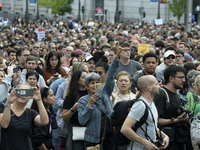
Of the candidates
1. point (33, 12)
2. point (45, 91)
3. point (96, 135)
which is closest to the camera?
point (96, 135)

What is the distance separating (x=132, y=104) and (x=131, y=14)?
5466 cm

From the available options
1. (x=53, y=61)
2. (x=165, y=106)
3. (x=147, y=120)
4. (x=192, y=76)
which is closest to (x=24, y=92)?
(x=147, y=120)

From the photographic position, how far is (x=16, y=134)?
4.81m

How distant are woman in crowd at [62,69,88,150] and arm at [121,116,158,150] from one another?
4.43 feet

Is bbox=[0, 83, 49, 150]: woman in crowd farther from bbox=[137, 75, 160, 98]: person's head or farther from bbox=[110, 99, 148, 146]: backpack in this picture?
bbox=[137, 75, 160, 98]: person's head

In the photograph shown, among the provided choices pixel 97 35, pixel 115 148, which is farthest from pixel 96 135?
pixel 97 35

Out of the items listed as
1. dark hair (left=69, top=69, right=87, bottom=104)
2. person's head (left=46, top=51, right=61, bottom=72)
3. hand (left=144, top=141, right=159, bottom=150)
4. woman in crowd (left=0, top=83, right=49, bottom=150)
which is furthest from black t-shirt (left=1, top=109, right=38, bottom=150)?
person's head (left=46, top=51, right=61, bottom=72)

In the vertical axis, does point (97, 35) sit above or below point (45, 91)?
above

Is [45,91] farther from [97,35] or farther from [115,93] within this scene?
[97,35]

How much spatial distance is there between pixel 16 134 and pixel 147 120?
1.80 meters

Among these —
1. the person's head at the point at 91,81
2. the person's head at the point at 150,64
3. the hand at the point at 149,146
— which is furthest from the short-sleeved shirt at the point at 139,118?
the person's head at the point at 150,64

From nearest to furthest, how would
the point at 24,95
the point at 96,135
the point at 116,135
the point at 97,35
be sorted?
the point at 24,95
the point at 116,135
the point at 96,135
the point at 97,35

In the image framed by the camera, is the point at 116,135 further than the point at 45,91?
No

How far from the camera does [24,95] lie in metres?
4.52
